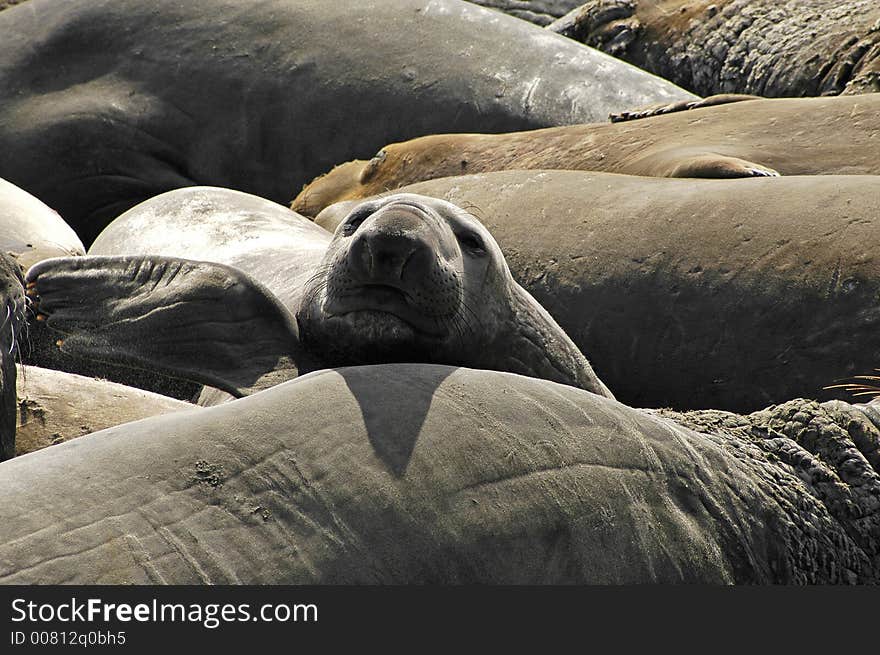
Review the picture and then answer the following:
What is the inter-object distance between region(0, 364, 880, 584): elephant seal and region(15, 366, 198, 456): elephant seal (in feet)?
3.03

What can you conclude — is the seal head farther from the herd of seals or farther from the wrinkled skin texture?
the wrinkled skin texture

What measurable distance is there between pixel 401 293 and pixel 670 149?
2.62m

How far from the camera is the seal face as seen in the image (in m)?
3.19

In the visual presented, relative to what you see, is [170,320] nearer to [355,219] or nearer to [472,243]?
[355,219]

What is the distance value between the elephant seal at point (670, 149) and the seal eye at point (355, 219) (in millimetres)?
1846

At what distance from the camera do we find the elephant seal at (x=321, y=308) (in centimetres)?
324

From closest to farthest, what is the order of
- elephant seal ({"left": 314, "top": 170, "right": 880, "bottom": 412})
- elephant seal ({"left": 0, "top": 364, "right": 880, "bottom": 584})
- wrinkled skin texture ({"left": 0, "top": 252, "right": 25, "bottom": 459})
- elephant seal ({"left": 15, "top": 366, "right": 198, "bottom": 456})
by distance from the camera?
elephant seal ({"left": 0, "top": 364, "right": 880, "bottom": 584}) → wrinkled skin texture ({"left": 0, "top": 252, "right": 25, "bottom": 459}) → elephant seal ({"left": 15, "top": 366, "right": 198, "bottom": 456}) → elephant seal ({"left": 314, "top": 170, "right": 880, "bottom": 412})

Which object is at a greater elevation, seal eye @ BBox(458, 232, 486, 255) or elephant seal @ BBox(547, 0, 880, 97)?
seal eye @ BBox(458, 232, 486, 255)

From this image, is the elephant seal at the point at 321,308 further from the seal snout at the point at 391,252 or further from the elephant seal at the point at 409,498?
the elephant seal at the point at 409,498

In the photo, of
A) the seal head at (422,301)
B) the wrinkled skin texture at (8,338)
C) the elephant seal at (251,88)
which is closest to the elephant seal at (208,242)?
the seal head at (422,301)

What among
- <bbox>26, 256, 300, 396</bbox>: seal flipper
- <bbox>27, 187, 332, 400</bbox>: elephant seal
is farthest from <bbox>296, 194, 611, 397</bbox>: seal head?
<bbox>27, 187, 332, 400</bbox>: elephant seal

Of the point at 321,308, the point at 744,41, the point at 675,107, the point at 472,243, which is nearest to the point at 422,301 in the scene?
the point at 321,308

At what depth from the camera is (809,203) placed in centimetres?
446

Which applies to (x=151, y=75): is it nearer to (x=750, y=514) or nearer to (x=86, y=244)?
(x=86, y=244)
